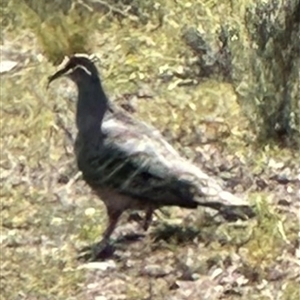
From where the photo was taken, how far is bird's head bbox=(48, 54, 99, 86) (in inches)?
82.3

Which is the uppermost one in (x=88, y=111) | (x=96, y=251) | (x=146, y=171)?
(x=88, y=111)

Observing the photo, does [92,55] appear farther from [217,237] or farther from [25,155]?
[217,237]

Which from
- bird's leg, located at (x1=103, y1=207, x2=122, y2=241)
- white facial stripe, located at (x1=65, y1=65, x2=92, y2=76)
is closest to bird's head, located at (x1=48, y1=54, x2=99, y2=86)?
white facial stripe, located at (x1=65, y1=65, x2=92, y2=76)

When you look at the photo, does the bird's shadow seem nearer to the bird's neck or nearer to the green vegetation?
the green vegetation

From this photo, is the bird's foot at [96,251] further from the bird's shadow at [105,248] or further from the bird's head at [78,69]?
the bird's head at [78,69]

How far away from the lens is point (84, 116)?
2.11 meters

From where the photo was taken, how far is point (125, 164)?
6.91ft

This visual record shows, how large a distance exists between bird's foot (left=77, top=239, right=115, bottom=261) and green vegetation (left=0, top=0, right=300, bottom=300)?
1 cm

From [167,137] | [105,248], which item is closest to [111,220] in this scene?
[105,248]

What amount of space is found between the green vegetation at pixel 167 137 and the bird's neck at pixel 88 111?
2 centimetres

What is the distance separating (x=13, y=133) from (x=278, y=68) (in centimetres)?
53

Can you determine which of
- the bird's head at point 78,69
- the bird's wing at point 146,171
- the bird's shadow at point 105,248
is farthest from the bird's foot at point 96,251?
the bird's head at point 78,69

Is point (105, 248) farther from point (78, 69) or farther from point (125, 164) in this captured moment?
point (78, 69)

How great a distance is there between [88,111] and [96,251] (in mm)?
265
